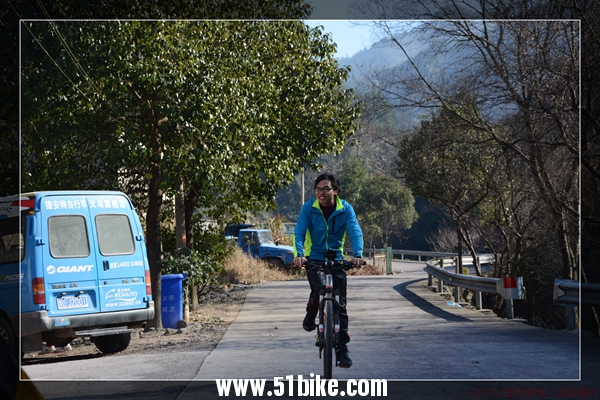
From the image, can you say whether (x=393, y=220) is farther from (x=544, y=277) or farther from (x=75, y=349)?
(x=75, y=349)

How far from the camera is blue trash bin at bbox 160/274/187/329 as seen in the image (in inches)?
603

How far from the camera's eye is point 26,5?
13.9 metres

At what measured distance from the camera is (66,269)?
1145cm

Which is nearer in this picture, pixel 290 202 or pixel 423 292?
pixel 423 292

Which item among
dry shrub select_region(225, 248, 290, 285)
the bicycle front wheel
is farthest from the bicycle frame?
dry shrub select_region(225, 248, 290, 285)

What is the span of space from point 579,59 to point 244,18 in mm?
8407

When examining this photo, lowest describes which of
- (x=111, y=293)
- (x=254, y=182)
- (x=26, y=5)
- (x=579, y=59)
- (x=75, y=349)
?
(x=75, y=349)

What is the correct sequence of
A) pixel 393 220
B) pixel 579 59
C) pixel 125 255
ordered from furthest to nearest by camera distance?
pixel 393 220 < pixel 125 255 < pixel 579 59

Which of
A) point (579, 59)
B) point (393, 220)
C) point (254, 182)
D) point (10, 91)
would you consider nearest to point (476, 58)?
point (579, 59)

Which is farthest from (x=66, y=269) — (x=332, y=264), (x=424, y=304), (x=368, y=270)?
(x=368, y=270)

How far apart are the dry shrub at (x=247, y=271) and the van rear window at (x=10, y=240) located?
17.2m

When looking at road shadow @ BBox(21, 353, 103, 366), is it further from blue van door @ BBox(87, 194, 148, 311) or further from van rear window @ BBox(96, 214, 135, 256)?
van rear window @ BBox(96, 214, 135, 256)

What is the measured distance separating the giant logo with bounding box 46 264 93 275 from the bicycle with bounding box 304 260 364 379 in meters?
4.91

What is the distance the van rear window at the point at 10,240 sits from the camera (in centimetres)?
1130
